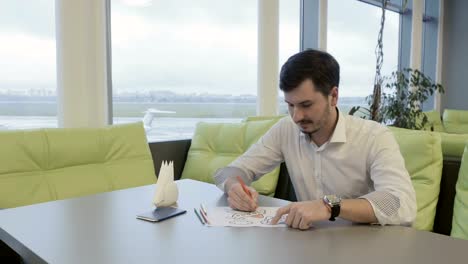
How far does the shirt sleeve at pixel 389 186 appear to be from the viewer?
3.90ft

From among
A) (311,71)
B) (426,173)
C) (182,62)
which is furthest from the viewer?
(182,62)

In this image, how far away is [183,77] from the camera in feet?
12.0

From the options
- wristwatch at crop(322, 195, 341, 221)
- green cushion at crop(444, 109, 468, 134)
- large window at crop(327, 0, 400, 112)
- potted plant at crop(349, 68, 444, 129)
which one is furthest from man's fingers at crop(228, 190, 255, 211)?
green cushion at crop(444, 109, 468, 134)

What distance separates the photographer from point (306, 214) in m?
1.12

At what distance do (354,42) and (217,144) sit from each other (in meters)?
3.47

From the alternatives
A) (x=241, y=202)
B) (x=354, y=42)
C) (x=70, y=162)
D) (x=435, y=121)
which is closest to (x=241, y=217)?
(x=241, y=202)

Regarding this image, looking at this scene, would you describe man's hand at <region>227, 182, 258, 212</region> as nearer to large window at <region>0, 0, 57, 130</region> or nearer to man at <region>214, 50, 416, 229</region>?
man at <region>214, 50, 416, 229</region>

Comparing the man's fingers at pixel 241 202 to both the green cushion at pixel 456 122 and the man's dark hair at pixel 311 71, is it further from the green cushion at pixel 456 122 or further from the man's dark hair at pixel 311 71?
the green cushion at pixel 456 122

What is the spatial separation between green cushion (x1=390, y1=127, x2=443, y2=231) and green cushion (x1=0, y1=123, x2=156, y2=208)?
1.56m

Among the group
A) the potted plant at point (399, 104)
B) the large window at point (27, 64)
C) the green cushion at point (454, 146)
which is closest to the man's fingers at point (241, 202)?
the green cushion at point (454, 146)

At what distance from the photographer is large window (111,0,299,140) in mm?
3193

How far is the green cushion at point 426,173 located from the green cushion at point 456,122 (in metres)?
4.70

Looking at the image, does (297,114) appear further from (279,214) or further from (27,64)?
(27,64)

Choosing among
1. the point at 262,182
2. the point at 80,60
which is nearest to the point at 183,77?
the point at 80,60
